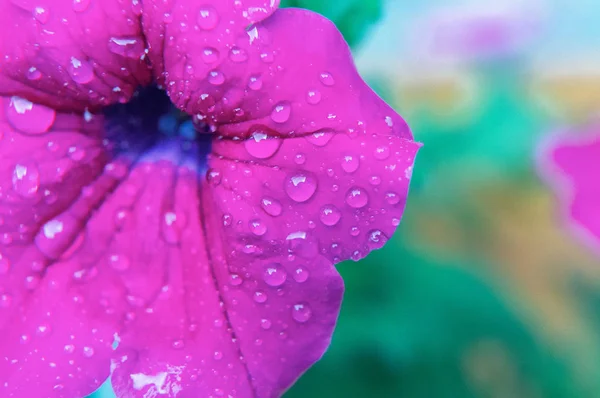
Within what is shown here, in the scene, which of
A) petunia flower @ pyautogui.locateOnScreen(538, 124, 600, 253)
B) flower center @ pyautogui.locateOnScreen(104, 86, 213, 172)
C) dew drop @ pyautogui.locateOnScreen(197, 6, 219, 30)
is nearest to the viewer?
dew drop @ pyautogui.locateOnScreen(197, 6, 219, 30)

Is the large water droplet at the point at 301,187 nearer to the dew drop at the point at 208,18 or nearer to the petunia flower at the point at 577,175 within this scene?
the dew drop at the point at 208,18

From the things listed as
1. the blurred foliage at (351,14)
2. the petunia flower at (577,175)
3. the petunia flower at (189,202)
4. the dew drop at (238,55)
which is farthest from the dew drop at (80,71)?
the petunia flower at (577,175)

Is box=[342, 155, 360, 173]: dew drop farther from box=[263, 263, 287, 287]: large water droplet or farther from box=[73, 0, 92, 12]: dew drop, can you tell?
box=[73, 0, 92, 12]: dew drop

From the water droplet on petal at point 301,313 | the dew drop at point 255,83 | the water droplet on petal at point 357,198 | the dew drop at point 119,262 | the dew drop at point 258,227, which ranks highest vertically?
the dew drop at point 255,83

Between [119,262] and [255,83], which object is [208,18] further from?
[119,262]

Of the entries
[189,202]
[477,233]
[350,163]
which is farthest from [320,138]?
[477,233]

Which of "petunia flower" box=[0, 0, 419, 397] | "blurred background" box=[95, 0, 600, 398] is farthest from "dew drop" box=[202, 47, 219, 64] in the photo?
"blurred background" box=[95, 0, 600, 398]
